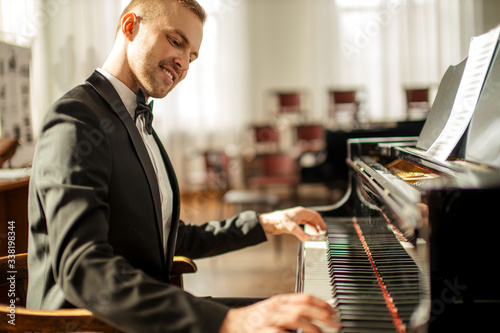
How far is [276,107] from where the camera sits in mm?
8336

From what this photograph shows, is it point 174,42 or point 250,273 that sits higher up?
point 174,42

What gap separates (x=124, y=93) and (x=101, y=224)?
492 millimetres

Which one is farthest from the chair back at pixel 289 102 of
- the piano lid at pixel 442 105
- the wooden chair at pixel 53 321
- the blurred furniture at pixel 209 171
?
the wooden chair at pixel 53 321

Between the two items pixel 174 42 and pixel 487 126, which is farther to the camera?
pixel 174 42

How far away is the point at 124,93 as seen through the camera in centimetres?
132

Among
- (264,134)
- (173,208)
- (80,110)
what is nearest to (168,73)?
(80,110)

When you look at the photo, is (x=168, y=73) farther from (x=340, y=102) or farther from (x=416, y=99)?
(x=416, y=99)

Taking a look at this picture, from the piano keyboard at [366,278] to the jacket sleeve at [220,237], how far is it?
0.66ft

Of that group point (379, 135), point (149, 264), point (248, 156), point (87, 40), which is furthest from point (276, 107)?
point (149, 264)

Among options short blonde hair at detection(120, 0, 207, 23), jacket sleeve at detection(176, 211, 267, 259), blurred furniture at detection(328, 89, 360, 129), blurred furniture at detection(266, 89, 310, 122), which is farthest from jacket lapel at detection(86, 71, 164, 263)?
blurred furniture at detection(266, 89, 310, 122)

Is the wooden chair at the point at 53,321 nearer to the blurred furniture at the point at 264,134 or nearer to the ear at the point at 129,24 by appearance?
the ear at the point at 129,24

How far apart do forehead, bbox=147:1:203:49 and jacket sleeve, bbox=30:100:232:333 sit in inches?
15.2

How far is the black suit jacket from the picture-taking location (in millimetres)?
896

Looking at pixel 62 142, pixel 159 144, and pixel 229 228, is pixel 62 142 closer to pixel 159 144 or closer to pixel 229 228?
pixel 159 144
